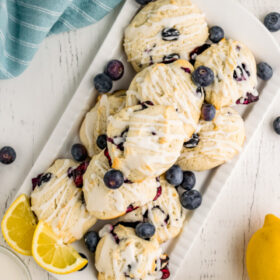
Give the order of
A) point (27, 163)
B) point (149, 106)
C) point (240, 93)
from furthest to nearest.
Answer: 1. point (27, 163)
2. point (240, 93)
3. point (149, 106)

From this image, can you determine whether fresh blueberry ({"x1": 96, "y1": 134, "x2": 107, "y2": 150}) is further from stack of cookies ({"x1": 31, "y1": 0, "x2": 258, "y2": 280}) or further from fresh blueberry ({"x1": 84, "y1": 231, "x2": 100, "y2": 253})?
fresh blueberry ({"x1": 84, "y1": 231, "x2": 100, "y2": 253})

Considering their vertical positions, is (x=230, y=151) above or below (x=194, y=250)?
above

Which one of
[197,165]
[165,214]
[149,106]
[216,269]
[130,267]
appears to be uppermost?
[149,106]

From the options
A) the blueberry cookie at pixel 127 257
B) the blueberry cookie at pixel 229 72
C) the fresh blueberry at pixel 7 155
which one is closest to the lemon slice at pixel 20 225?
the fresh blueberry at pixel 7 155

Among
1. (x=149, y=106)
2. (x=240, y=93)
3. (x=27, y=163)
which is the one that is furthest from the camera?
(x=27, y=163)

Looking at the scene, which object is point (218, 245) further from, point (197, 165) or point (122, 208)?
point (122, 208)

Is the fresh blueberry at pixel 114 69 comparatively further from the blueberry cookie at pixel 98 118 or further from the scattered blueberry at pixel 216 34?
the scattered blueberry at pixel 216 34

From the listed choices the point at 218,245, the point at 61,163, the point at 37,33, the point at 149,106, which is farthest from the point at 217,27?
the point at 218,245
